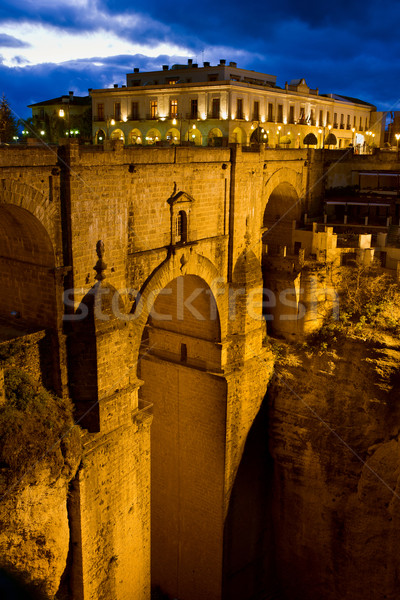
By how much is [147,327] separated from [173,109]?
2657 cm

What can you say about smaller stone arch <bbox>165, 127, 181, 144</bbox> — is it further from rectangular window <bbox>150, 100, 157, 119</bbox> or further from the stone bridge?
the stone bridge

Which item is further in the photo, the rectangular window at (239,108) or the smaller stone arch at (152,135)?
the smaller stone arch at (152,135)

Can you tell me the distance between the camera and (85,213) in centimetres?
1328

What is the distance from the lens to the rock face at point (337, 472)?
726 inches

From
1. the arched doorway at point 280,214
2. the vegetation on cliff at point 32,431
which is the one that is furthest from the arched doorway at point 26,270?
the arched doorway at point 280,214

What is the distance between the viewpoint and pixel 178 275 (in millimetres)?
16562

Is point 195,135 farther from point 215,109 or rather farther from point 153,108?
point 153,108

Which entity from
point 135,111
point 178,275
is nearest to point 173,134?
point 135,111

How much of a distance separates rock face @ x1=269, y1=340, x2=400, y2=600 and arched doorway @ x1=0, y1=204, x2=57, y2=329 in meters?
9.71

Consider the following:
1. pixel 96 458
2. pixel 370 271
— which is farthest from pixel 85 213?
pixel 370 271

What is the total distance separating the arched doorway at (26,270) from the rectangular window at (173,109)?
31.3 m

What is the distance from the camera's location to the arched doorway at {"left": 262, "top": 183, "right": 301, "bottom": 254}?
81.9ft

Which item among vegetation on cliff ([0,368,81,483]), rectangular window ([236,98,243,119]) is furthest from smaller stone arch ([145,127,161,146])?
vegetation on cliff ([0,368,81,483])

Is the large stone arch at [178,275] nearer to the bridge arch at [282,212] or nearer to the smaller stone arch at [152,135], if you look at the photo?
the bridge arch at [282,212]
